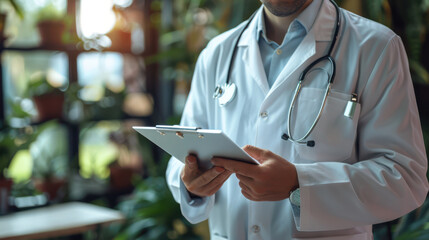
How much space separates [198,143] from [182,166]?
0.36 meters

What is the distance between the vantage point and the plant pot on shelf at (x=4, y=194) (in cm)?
280

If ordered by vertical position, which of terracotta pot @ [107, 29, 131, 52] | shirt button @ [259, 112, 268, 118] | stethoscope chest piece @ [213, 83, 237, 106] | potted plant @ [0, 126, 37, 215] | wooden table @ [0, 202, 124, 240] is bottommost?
wooden table @ [0, 202, 124, 240]

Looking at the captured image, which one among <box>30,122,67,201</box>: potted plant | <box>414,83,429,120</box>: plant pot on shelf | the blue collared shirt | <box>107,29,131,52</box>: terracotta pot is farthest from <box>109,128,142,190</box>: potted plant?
the blue collared shirt

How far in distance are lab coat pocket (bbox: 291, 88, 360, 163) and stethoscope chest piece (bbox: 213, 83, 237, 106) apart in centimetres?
20

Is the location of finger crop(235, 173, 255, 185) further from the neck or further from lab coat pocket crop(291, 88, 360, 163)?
the neck

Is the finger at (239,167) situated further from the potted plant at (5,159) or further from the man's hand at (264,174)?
the potted plant at (5,159)

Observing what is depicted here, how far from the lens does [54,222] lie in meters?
2.51

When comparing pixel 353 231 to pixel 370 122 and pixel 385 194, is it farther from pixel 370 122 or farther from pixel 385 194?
pixel 370 122

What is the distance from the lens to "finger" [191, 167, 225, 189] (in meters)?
1.19

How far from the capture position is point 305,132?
1.30 m

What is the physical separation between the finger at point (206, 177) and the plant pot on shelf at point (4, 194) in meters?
1.92

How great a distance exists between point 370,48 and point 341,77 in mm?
105

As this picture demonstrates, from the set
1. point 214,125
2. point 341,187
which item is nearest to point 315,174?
point 341,187

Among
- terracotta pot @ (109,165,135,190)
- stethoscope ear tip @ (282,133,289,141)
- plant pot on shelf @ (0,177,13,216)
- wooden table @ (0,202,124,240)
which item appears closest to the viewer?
stethoscope ear tip @ (282,133,289,141)
